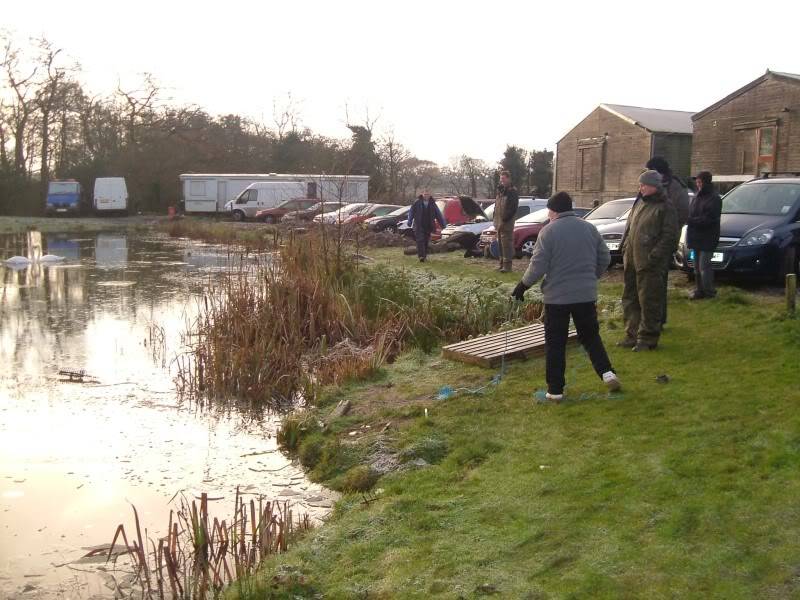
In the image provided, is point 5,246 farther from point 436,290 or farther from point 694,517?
point 694,517

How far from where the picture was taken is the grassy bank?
15.1 feet

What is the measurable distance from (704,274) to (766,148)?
→ 2507 centimetres

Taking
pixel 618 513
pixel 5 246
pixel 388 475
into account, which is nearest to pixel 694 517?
pixel 618 513

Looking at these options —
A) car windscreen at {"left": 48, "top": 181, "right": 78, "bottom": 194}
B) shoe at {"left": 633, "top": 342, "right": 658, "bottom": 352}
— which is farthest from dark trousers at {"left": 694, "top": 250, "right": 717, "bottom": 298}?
car windscreen at {"left": 48, "top": 181, "right": 78, "bottom": 194}

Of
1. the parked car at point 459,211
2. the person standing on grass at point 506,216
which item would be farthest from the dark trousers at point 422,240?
the parked car at point 459,211

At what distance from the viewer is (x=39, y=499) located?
23.6 feet

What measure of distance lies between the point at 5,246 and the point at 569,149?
26959 mm

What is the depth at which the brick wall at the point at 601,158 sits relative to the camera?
40500 mm

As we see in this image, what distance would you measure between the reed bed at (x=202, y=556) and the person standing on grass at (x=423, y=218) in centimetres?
1331

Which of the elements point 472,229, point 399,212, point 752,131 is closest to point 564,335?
point 472,229

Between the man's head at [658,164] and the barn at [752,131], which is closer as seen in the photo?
the man's head at [658,164]

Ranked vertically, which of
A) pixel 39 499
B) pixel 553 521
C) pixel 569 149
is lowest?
Answer: pixel 39 499

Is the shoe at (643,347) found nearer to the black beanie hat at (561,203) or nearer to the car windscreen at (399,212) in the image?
the black beanie hat at (561,203)

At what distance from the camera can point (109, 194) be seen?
48562mm
